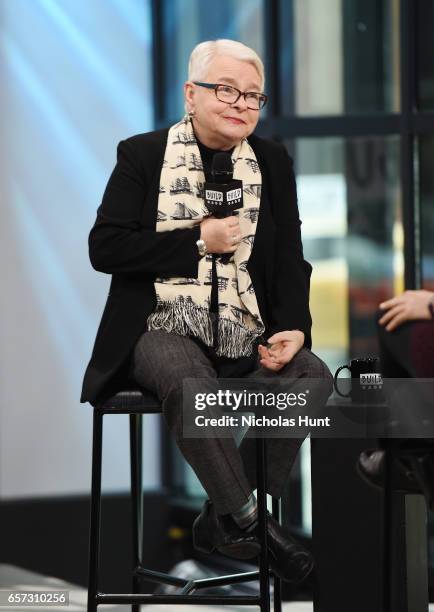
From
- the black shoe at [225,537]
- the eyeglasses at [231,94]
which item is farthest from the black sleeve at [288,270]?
the black shoe at [225,537]

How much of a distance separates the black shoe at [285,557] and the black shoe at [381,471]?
9.3 inches

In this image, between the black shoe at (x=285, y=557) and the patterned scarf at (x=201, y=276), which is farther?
the patterned scarf at (x=201, y=276)

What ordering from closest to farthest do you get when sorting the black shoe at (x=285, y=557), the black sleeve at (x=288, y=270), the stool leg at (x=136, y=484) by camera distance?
the black shoe at (x=285, y=557)
the black sleeve at (x=288, y=270)
the stool leg at (x=136, y=484)

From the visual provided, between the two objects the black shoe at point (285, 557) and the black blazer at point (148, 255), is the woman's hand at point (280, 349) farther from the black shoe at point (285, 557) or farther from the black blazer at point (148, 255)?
the black shoe at point (285, 557)

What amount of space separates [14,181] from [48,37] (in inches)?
28.5

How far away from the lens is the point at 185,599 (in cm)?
277

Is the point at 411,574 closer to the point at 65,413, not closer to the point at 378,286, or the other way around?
the point at 378,286

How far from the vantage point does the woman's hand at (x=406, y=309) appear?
2477mm

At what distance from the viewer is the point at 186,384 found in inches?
106

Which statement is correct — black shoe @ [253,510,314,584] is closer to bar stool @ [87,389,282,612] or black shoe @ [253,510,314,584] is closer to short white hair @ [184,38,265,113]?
bar stool @ [87,389,282,612]

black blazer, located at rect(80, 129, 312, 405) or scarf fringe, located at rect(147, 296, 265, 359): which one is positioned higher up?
black blazer, located at rect(80, 129, 312, 405)

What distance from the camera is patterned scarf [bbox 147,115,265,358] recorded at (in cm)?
286

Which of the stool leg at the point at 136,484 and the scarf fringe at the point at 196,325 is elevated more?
the scarf fringe at the point at 196,325

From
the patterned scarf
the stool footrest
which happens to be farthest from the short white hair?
the stool footrest
